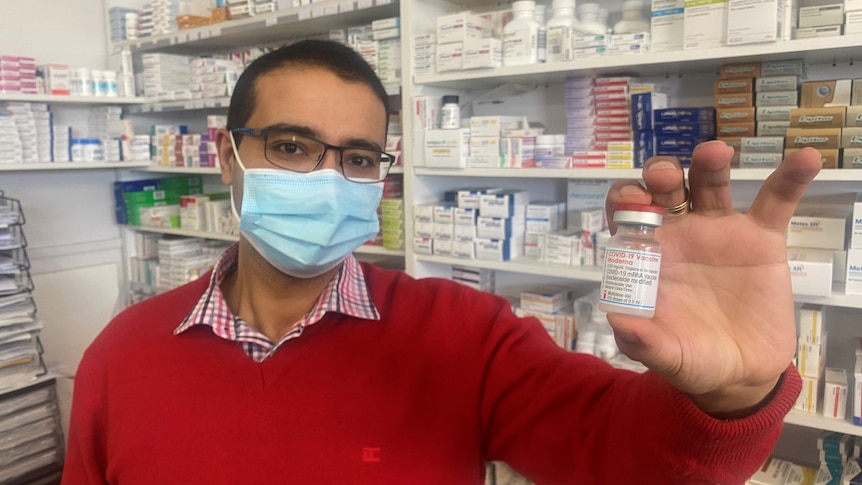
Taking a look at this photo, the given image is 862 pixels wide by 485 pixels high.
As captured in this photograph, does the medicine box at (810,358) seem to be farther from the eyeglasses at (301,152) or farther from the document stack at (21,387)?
the document stack at (21,387)

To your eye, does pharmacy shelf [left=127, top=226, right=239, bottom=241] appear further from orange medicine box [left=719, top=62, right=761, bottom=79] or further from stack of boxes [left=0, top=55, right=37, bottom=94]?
orange medicine box [left=719, top=62, right=761, bottom=79]

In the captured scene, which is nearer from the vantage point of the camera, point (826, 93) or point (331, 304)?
point (331, 304)

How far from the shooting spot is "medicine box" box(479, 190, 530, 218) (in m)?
2.41

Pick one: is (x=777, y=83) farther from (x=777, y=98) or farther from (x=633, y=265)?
(x=633, y=265)

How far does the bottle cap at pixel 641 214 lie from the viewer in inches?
28.9

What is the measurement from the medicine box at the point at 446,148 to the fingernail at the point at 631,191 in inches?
66.0

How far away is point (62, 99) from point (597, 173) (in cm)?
279

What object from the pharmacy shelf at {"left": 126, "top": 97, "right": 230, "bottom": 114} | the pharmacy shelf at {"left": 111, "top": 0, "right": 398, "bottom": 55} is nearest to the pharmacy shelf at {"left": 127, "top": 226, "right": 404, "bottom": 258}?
the pharmacy shelf at {"left": 126, "top": 97, "right": 230, "bottom": 114}

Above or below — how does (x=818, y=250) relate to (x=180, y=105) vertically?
below

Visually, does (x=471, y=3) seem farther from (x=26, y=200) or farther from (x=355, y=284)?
(x=26, y=200)

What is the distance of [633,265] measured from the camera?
28.4 inches

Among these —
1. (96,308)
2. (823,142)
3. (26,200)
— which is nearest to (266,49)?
(26,200)

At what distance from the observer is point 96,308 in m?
3.97

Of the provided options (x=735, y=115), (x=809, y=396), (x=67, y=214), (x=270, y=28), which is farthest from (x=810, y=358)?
(x=67, y=214)
